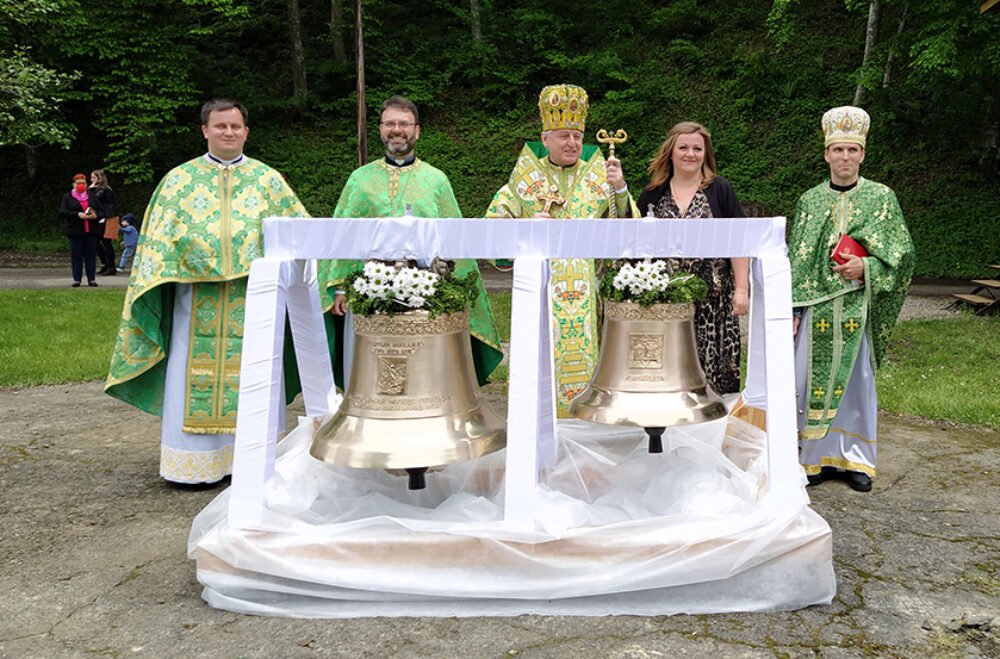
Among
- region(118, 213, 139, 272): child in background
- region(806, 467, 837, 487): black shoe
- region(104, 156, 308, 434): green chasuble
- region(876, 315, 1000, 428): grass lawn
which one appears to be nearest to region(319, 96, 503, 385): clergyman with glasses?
region(104, 156, 308, 434): green chasuble

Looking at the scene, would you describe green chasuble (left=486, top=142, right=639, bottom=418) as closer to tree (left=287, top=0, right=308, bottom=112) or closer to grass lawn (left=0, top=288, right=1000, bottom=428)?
grass lawn (left=0, top=288, right=1000, bottom=428)

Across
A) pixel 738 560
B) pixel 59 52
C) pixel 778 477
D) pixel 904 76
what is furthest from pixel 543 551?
pixel 59 52

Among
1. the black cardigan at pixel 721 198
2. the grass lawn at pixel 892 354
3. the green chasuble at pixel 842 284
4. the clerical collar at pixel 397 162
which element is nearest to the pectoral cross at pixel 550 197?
the black cardigan at pixel 721 198

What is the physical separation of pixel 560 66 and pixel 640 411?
2042cm

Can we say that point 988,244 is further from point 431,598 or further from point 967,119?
point 431,598

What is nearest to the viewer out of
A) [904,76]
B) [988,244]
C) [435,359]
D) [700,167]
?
[435,359]

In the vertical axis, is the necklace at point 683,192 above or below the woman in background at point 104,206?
below

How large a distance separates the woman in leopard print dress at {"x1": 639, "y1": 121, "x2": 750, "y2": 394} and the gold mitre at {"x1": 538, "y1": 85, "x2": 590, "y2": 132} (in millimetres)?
540

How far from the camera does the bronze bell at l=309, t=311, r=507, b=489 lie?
3.35 meters

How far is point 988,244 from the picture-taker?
→ 1638cm

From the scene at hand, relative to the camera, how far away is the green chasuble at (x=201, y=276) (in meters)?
4.87

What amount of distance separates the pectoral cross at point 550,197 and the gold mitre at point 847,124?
1482mm

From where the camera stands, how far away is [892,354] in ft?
29.3

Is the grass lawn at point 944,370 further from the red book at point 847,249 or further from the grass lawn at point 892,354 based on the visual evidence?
the red book at point 847,249
